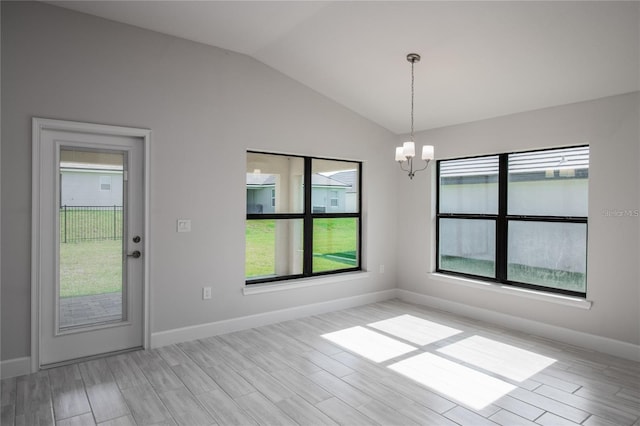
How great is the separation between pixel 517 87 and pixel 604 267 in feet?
6.51

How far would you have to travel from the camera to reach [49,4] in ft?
10.7

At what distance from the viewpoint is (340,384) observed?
3.09 m

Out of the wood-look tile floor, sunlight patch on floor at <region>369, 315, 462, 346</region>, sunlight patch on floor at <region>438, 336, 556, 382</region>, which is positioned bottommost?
the wood-look tile floor

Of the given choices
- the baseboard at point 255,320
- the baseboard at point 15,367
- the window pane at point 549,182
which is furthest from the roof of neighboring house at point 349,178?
the baseboard at point 15,367

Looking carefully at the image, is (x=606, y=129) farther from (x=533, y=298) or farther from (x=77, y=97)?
(x=77, y=97)

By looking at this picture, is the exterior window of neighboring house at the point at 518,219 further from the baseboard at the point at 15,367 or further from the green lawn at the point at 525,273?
the baseboard at the point at 15,367

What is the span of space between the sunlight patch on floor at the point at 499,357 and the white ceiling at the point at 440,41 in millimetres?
2587

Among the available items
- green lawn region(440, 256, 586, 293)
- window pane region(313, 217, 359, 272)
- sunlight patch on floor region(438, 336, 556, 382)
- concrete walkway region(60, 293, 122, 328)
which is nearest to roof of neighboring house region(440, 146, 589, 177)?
green lawn region(440, 256, 586, 293)

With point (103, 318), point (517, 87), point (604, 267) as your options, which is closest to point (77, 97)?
point (103, 318)

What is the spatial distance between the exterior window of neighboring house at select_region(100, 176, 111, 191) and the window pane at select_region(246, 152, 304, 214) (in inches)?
56.7

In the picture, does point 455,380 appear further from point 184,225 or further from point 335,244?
point 184,225

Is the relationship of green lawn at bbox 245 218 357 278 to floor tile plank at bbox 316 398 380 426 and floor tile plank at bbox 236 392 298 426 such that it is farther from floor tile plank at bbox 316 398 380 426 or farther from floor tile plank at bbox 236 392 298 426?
floor tile plank at bbox 316 398 380 426

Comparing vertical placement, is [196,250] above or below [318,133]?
below

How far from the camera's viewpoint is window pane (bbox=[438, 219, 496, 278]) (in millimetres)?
4887
